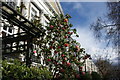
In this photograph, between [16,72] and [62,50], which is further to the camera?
[62,50]

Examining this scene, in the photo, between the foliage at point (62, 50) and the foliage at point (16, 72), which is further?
the foliage at point (62, 50)

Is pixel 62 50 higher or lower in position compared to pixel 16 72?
higher

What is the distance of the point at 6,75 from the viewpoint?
3219 mm

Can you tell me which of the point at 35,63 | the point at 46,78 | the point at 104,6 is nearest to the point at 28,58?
the point at 46,78

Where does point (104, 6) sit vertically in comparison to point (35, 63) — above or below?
above

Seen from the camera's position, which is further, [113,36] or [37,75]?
[113,36]

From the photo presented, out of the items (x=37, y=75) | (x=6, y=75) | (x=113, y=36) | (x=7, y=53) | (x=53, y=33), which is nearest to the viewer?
(x=6, y=75)

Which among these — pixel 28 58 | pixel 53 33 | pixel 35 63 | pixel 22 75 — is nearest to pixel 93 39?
pixel 53 33

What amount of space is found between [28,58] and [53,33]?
2.19m

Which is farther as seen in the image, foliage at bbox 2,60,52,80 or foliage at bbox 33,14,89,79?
foliage at bbox 33,14,89,79

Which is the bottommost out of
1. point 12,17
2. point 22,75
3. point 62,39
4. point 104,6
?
point 22,75

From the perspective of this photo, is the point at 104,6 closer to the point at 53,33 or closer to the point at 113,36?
the point at 113,36

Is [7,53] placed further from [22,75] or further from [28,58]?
[22,75]

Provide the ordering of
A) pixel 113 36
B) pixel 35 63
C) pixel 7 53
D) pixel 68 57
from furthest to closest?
pixel 113 36 < pixel 35 63 < pixel 68 57 < pixel 7 53
